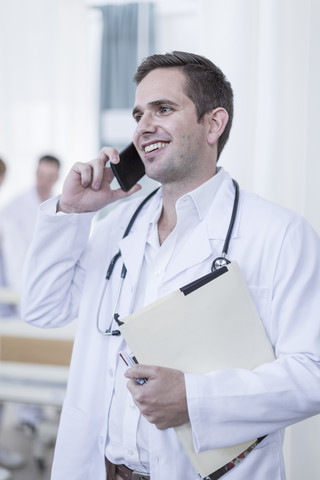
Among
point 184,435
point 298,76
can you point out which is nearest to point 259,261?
point 184,435

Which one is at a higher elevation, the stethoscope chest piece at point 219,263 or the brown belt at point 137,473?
the stethoscope chest piece at point 219,263

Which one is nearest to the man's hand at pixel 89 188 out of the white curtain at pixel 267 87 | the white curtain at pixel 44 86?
the white curtain at pixel 267 87

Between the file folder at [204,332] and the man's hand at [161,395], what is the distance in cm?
4

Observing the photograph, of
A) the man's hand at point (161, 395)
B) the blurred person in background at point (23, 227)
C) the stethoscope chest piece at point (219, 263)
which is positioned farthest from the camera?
the blurred person in background at point (23, 227)

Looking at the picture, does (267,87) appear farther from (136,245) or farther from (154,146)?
(136,245)

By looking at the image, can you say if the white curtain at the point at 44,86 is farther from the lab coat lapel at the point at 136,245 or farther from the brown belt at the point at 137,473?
the brown belt at the point at 137,473

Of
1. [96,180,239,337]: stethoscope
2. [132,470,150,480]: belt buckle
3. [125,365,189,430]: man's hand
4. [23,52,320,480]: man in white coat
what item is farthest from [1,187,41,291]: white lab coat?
[125,365,189,430]: man's hand

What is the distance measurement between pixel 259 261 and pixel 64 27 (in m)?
3.70

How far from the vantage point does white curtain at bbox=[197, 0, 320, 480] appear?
1.44 metres

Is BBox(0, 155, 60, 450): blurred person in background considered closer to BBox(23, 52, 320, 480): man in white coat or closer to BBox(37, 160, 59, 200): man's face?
BBox(37, 160, 59, 200): man's face

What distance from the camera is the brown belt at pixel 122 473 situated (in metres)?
1.07

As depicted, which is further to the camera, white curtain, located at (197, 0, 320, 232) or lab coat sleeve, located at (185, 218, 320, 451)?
white curtain, located at (197, 0, 320, 232)

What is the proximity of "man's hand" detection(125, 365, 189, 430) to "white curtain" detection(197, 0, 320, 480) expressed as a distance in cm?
65

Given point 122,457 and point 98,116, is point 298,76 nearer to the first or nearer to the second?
point 122,457
